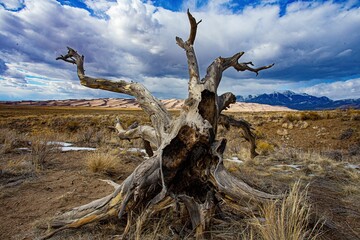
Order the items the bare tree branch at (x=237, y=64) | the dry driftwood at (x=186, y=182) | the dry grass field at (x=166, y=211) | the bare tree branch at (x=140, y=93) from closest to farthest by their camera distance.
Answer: the dry grass field at (x=166, y=211) < the dry driftwood at (x=186, y=182) < the bare tree branch at (x=140, y=93) < the bare tree branch at (x=237, y=64)

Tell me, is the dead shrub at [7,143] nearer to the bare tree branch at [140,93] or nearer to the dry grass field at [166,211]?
the dry grass field at [166,211]

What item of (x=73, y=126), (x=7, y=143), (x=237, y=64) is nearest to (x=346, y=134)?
(x=237, y=64)

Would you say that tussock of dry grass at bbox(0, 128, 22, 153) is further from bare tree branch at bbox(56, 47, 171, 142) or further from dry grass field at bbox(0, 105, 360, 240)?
bare tree branch at bbox(56, 47, 171, 142)

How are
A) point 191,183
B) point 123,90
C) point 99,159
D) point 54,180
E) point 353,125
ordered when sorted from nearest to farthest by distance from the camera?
point 191,183 → point 123,90 → point 54,180 → point 99,159 → point 353,125

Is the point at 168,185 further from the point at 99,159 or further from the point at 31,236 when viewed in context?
the point at 99,159

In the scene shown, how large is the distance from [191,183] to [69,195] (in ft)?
8.50

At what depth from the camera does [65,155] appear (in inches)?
322

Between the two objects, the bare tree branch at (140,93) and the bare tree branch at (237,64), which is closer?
the bare tree branch at (140,93)

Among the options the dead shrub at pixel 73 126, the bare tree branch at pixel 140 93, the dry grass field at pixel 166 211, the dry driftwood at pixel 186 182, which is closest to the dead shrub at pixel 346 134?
the dry grass field at pixel 166 211

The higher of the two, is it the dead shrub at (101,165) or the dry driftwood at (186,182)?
the dry driftwood at (186,182)

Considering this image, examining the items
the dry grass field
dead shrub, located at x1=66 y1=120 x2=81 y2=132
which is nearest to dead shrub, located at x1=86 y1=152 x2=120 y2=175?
the dry grass field

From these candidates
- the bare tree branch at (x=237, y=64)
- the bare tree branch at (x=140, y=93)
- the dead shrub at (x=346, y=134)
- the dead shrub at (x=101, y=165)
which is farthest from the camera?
the dead shrub at (x=346, y=134)

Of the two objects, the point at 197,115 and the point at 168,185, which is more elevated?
the point at 197,115

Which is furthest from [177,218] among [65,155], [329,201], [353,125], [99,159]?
[353,125]
